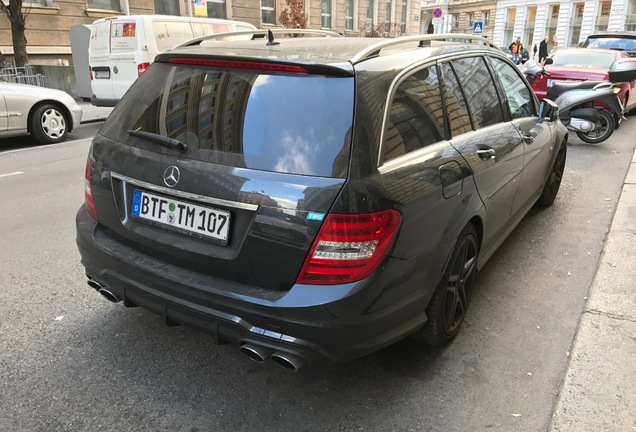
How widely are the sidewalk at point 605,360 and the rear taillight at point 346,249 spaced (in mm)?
1215

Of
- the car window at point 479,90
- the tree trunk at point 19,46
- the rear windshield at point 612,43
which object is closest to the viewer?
the car window at point 479,90

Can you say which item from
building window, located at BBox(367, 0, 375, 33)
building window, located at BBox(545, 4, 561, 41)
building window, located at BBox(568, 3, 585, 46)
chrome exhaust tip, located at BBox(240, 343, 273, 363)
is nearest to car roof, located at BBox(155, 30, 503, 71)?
chrome exhaust tip, located at BBox(240, 343, 273, 363)

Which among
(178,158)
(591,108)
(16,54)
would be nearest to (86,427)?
(178,158)

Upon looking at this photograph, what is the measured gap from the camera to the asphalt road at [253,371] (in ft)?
8.05

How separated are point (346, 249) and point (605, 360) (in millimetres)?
1803

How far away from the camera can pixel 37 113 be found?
29.1 feet

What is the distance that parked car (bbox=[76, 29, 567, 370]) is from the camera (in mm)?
2160

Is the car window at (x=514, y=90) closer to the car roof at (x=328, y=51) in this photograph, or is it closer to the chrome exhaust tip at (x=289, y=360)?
the car roof at (x=328, y=51)

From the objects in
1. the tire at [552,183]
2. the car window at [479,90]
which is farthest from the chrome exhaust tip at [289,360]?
the tire at [552,183]

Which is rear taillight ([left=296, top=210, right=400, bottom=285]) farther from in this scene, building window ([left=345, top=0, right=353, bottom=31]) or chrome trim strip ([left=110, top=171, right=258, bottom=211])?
building window ([left=345, top=0, right=353, bottom=31])

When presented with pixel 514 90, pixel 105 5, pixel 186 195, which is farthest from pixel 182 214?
pixel 105 5

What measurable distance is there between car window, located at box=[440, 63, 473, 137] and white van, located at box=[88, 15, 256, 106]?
28.3ft

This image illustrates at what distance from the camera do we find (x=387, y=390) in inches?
105

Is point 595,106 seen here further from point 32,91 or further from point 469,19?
point 469,19
